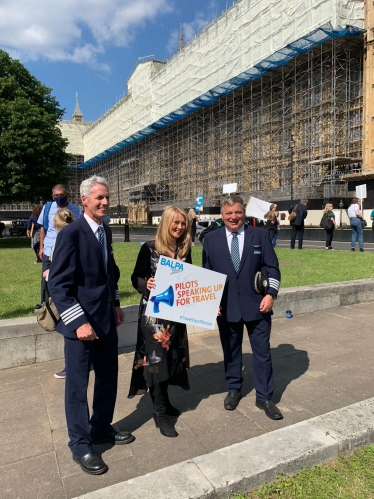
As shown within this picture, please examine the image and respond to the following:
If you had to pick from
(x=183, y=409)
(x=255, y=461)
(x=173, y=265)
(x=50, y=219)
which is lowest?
(x=183, y=409)

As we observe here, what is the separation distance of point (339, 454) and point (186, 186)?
49819 millimetres

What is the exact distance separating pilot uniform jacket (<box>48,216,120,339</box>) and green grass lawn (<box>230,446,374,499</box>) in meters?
1.37

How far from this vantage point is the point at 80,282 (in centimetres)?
265

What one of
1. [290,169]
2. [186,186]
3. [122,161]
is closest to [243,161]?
[290,169]

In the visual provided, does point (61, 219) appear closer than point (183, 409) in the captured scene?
No

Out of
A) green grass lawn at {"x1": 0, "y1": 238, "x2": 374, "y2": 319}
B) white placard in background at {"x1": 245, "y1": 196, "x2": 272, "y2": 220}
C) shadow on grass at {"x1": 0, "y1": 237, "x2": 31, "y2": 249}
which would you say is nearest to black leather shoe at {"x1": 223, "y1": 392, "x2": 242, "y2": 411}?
green grass lawn at {"x1": 0, "y1": 238, "x2": 374, "y2": 319}

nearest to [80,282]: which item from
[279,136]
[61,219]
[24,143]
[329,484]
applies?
[61,219]

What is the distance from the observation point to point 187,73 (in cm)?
4853

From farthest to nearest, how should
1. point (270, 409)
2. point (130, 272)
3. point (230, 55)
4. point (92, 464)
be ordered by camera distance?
point (230, 55) < point (130, 272) < point (270, 409) < point (92, 464)

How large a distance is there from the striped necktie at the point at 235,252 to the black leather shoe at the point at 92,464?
5.66 feet

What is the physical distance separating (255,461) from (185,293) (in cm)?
123

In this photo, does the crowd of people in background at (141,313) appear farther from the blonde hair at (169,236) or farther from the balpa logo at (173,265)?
the balpa logo at (173,265)

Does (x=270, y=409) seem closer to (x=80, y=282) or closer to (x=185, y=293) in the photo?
(x=185, y=293)

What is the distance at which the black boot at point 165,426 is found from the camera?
3008mm
